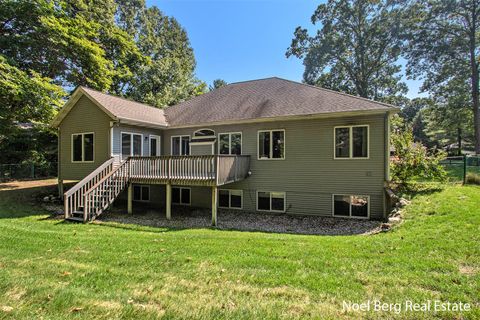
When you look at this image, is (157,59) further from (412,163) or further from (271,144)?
(412,163)

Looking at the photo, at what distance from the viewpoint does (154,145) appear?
1382 cm

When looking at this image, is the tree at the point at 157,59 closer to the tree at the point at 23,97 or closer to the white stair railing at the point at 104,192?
the tree at the point at 23,97

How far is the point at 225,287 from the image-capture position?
3.55 meters

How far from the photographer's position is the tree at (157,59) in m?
25.0

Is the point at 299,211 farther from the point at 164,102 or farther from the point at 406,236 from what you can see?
the point at 164,102

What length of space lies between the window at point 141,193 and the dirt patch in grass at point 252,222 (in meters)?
2.61

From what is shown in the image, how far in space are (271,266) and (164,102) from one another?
22832 millimetres

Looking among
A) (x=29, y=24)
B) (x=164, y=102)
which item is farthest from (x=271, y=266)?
(x=164, y=102)

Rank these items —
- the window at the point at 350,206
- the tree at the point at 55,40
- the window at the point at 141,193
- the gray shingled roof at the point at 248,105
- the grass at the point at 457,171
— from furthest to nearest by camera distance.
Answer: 1. the tree at the point at 55,40
2. the window at the point at 141,193
3. the grass at the point at 457,171
4. the gray shingled roof at the point at 248,105
5. the window at the point at 350,206

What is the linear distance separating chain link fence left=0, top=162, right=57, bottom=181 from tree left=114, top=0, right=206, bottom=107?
369 inches

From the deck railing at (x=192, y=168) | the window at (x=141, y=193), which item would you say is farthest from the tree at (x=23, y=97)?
the deck railing at (x=192, y=168)

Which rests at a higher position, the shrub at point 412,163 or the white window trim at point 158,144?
the white window trim at point 158,144

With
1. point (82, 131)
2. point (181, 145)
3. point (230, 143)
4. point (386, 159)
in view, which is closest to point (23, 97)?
point (82, 131)

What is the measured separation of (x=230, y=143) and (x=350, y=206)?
6.17 meters
